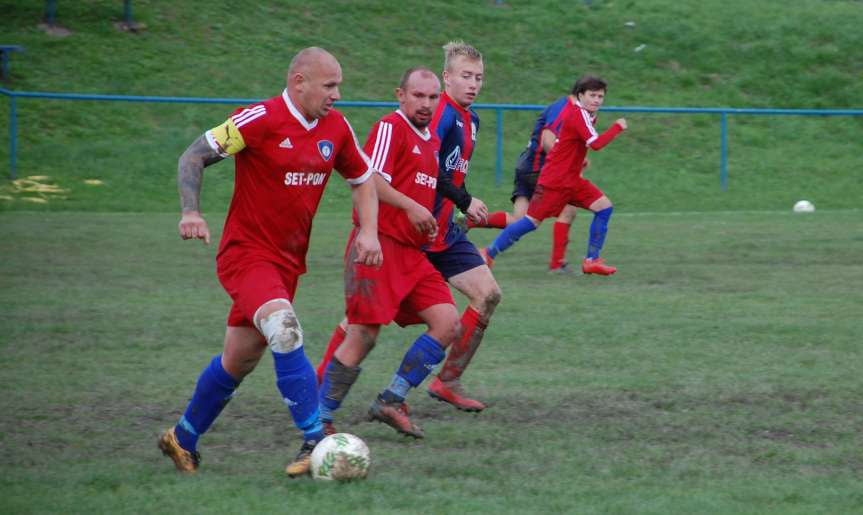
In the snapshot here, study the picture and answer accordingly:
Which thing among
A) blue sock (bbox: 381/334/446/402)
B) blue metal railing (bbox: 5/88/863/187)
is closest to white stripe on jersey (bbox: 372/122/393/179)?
blue sock (bbox: 381/334/446/402)

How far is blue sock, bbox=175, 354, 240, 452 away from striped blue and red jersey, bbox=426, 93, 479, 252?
1.63 m

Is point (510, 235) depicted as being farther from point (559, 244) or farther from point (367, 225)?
point (367, 225)

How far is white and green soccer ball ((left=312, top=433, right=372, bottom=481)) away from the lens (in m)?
4.67

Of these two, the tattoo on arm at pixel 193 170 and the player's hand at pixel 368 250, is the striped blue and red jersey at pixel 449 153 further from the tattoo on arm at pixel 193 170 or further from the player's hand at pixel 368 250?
the tattoo on arm at pixel 193 170

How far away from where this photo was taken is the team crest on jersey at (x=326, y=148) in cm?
502

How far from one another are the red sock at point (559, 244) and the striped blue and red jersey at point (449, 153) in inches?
215

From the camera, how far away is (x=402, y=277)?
5.75 metres

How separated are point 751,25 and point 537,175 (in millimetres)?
17629

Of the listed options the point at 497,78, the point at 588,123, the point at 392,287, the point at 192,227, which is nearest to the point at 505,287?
the point at 588,123

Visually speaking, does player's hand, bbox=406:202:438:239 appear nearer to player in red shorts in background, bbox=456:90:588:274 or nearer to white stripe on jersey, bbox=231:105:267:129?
white stripe on jersey, bbox=231:105:267:129

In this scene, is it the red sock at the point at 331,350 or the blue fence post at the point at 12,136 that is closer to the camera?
the red sock at the point at 331,350

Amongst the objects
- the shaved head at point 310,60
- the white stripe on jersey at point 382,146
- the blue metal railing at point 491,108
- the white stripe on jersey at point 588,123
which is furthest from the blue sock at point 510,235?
the blue metal railing at point 491,108

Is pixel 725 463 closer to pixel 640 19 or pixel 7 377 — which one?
pixel 7 377

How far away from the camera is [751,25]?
1099 inches
